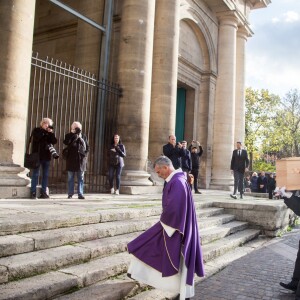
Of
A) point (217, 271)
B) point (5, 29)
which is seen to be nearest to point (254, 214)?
point (217, 271)

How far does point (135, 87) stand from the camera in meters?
10.8

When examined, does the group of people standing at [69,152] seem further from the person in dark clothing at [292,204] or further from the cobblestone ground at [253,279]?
the person in dark clothing at [292,204]

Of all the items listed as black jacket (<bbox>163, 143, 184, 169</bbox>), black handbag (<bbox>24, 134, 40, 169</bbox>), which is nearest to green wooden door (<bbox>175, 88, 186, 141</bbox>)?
black jacket (<bbox>163, 143, 184, 169</bbox>)

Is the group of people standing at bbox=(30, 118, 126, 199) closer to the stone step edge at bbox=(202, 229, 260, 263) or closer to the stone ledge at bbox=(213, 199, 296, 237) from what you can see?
the stone ledge at bbox=(213, 199, 296, 237)

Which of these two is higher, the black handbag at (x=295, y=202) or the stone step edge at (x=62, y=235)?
the black handbag at (x=295, y=202)

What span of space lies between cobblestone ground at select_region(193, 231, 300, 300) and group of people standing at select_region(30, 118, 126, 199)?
388 cm

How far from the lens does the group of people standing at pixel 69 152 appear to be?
7.82 metres

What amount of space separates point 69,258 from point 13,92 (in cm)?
Answer: 426

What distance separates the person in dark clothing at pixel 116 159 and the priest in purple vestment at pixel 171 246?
5653 mm

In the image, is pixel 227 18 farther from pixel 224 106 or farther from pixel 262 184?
pixel 262 184

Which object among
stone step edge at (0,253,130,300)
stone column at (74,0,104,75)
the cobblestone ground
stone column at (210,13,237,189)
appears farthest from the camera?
stone column at (210,13,237,189)

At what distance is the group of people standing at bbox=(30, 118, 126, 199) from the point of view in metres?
7.82

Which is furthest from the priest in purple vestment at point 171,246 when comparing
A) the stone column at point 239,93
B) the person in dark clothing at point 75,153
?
the stone column at point 239,93

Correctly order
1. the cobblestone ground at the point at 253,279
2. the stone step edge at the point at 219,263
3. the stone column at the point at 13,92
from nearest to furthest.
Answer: the stone step edge at the point at 219,263 < the cobblestone ground at the point at 253,279 < the stone column at the point at 13,92
